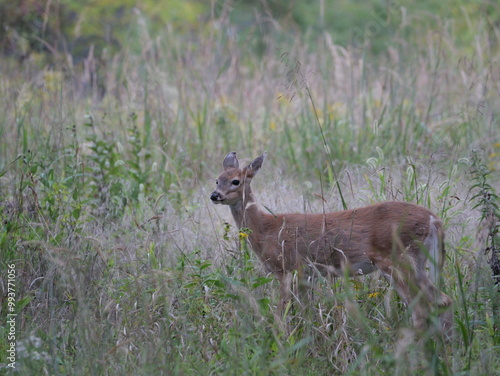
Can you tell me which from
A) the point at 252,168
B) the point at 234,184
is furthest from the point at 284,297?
the point at 252,168

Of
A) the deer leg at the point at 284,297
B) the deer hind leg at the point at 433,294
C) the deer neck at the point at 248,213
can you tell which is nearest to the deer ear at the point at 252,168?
the deer neck at the point at 248,213

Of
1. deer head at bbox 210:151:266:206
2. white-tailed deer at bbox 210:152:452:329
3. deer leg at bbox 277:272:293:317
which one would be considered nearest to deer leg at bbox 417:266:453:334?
white-tailed deer at bbox 210:152:452:329

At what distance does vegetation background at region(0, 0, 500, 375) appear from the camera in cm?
310

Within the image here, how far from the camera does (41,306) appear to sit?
3.63 meters

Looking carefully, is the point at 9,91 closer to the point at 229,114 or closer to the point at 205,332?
the point at 229,114

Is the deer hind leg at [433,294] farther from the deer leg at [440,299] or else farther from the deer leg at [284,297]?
the deer leg at [284,297]

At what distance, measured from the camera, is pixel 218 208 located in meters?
5.55

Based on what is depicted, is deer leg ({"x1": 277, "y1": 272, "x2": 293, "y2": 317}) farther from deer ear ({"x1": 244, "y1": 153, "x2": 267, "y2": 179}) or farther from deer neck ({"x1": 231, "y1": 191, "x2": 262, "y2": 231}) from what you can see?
deer ear ({"x1": 244, "y1": 153, "x2": 267, "y2": 179})

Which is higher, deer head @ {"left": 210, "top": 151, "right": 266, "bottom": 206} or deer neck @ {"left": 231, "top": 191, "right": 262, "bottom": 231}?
deer head @ {"left": 210, "top": 151, "right": 266, "bottom": 206}

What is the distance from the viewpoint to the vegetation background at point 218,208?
122 inches

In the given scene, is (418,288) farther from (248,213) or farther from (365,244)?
(248,213)

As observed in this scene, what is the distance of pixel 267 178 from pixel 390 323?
8.92 feet

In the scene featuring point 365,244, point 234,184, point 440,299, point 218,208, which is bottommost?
point 218,208

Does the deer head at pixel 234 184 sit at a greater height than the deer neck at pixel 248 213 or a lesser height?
greater
